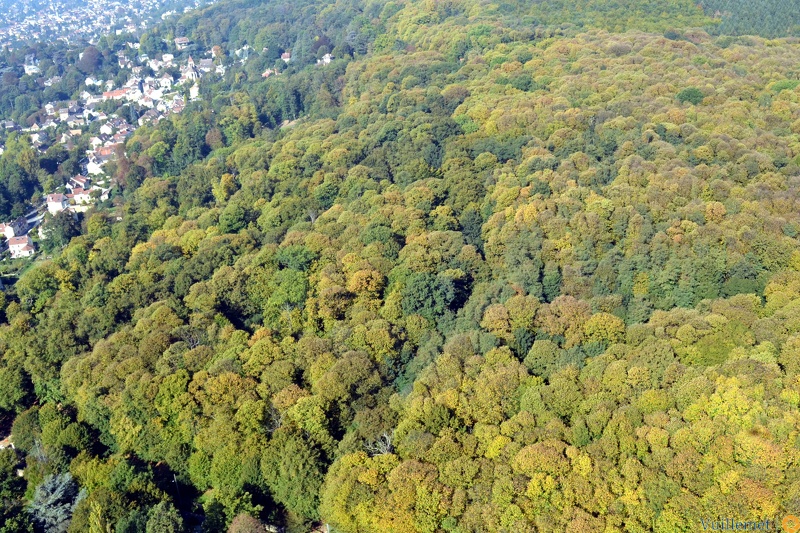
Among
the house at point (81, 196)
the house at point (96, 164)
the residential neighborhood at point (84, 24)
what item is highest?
the residential neighborhood at point (84, 24)

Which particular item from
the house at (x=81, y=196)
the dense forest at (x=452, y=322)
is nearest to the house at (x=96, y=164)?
the house at (x=81, y=196)

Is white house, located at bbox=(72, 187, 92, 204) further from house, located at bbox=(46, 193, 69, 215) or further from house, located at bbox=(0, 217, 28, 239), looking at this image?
house, located at bbox=(0, 217, 28, 239)

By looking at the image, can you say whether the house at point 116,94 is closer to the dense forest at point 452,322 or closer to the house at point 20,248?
the dense forest at point 452,322

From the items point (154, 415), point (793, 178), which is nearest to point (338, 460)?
point (154, 415)

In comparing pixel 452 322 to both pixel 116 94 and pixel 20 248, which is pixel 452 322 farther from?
pixel 116 94

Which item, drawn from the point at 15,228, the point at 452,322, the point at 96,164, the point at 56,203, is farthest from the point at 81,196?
the point at 452,322

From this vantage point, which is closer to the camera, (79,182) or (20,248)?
(20,248)

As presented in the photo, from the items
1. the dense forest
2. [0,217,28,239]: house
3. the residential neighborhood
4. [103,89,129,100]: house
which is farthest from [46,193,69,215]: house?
the residential neighborhood
